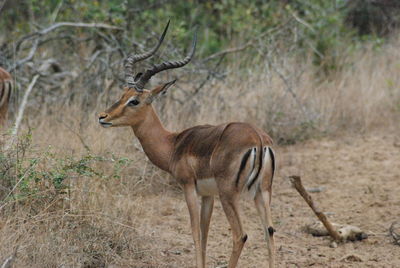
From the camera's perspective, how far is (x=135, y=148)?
713 centimetres

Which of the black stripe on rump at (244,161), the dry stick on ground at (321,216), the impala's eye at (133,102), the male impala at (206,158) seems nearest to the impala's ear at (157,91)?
the male impala at (206,158)

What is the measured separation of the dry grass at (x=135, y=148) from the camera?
4.93m

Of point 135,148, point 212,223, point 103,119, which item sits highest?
point 103,119

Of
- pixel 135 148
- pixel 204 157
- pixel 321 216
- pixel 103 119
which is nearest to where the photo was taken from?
pixel 204 157

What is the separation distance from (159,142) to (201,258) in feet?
3.31

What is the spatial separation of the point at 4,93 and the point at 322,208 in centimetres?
363

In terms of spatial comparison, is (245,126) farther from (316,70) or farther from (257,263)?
(316,70)

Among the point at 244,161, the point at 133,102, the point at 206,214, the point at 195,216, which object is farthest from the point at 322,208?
the point at 133,102

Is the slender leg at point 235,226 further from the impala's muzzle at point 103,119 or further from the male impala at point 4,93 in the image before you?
the male impala at point 4,93

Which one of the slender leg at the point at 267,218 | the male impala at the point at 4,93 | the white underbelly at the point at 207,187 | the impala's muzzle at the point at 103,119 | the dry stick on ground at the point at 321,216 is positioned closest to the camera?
the slender leg at the point at 267,218

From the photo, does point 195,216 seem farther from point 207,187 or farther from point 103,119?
point 103,119

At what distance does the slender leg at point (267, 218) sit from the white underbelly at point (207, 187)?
1.07 feet

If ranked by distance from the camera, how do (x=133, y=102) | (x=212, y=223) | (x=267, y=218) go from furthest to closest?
(x=212, y=223), (x=133, y=102), (x=267, y=218)

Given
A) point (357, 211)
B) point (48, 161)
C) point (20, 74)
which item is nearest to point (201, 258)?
point (48, 161)
